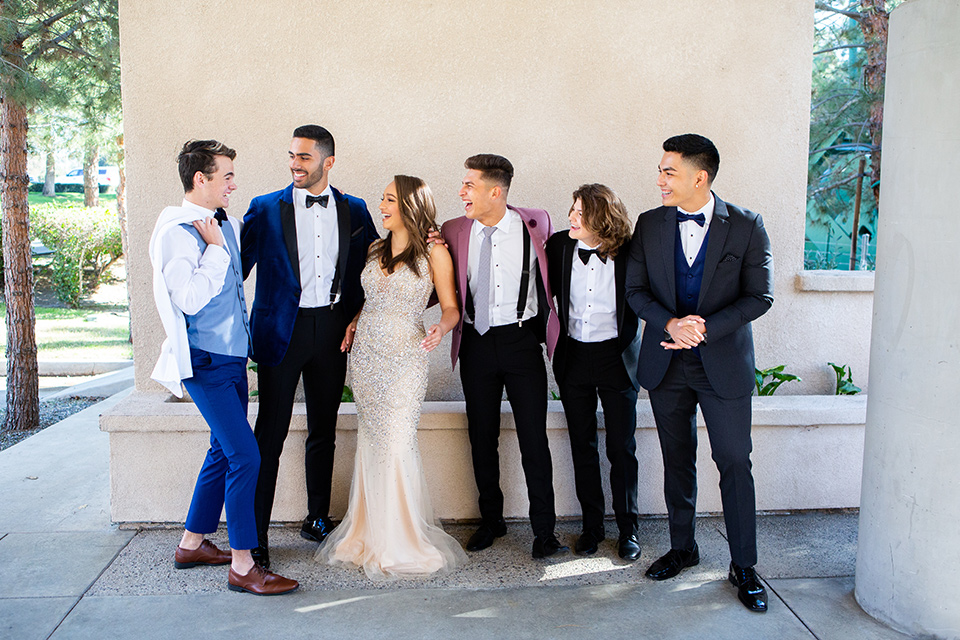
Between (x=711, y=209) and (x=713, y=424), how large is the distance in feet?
3.29

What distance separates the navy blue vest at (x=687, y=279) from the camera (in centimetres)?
391

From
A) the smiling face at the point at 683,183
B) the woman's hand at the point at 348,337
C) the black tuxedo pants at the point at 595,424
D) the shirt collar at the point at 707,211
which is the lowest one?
the black tuxedo pants at the point at 595,424

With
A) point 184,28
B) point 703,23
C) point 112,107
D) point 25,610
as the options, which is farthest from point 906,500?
point 112,107

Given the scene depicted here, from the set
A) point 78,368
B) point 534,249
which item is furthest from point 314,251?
point 78,368

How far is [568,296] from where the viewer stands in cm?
434

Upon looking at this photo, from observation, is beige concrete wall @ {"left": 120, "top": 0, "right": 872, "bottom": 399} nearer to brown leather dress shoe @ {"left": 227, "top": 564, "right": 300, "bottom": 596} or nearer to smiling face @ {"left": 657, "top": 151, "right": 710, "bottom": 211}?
smiling face @ {"left": 657, "top": 151, "right": 710, "bottom": 211}

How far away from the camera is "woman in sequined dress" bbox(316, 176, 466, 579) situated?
416 cm

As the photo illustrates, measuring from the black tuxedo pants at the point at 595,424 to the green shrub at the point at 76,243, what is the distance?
14519 mm

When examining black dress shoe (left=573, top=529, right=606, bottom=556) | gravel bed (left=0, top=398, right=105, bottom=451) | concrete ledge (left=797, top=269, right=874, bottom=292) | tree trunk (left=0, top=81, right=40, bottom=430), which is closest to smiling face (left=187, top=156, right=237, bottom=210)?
black dress shoe (left=573, top=529, right=606, bottom=556)

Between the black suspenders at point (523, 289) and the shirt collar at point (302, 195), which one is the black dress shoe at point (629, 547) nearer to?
the black suspenders at point (523, 289)

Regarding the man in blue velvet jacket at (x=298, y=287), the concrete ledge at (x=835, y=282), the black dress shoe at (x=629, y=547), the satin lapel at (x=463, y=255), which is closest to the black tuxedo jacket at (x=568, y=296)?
the satin lapel at (x=463, y=255)

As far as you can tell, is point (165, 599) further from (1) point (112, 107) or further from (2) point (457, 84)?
(1) point (112, 107)

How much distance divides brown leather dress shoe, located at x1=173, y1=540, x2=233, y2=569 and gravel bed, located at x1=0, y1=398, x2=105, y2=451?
12.8 ft

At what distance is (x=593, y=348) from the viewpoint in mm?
4281
